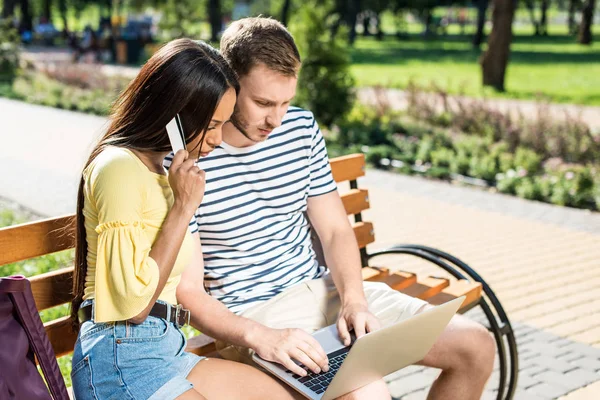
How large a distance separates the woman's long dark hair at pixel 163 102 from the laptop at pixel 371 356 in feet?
2.52

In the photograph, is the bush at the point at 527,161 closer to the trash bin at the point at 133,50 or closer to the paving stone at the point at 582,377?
the paving stone at the point at 582,377

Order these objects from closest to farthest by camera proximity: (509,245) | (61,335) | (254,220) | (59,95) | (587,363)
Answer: (61,335)
(254,220)
(587,363)
(509,245)
(59,95)

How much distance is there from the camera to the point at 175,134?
237 centimetres

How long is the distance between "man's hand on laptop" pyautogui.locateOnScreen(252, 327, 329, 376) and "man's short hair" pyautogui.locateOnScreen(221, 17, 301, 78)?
926mm

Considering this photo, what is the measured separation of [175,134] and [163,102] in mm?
103

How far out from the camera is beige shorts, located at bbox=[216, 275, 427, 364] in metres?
2.97

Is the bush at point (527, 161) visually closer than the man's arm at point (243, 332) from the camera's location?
No

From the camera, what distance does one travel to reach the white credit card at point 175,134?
93.1 inches

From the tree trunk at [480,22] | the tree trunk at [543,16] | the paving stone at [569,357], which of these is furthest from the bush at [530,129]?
the tree trunk at [543,16]

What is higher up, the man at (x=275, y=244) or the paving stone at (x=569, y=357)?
the man at (x=275, y=244)

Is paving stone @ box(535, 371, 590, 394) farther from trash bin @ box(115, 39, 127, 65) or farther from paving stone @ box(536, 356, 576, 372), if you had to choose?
trash bin @ box(115, 39, 127, 65)

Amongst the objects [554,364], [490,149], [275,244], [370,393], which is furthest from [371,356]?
[490,149]

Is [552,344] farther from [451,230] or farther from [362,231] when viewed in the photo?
[451,230]

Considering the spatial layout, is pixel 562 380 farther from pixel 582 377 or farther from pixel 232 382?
pixel 232 382
